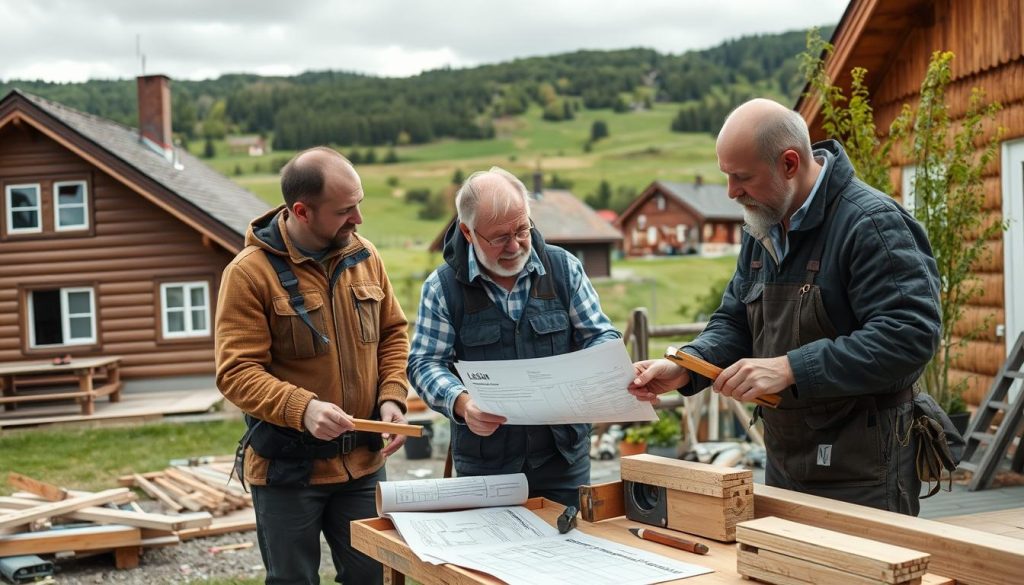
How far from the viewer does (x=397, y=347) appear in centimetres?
374

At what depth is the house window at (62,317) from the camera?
57.8 ft

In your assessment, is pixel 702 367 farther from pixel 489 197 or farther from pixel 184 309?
pixel 184 309

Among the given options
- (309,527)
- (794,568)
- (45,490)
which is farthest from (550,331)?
(45,490)

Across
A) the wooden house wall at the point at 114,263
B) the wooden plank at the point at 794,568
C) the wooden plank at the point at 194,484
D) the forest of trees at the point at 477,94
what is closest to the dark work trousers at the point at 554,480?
the wooden plank at the point at 794,568

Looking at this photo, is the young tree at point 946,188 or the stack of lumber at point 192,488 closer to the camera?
the young tree at point 946,188

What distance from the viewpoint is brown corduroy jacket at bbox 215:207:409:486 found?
3225mm

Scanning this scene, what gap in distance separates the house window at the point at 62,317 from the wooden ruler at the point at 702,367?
55.7 feet

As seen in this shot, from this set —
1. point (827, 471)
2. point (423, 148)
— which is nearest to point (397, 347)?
point (827, 471)

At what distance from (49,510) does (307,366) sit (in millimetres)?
4684

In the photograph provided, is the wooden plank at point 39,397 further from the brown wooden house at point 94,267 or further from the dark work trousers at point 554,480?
the dark work trousers at point 554,480

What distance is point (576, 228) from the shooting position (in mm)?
46281

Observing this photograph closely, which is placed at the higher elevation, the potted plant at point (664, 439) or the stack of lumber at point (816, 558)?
the stack of lumber at point (816, 558)

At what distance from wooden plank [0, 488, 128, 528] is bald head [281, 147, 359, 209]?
4.88 m

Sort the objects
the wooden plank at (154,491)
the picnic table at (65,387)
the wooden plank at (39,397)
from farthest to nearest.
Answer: the picnic table at (65,387)
the wooden plank at (39,397)
the wooden plank at (154,491)
